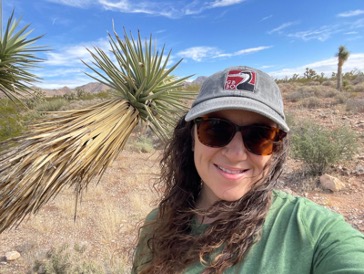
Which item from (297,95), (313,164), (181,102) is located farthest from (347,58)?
(181,102)

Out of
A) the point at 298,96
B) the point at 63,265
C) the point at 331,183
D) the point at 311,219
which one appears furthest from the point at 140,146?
the point at 311,219

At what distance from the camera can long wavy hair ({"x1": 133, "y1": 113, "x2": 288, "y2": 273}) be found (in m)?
1.18

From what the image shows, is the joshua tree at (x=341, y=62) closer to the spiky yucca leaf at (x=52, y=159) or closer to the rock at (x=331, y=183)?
the rock at (x=331, y=183)

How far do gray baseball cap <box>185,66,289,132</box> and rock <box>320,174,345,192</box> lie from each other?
17.0 ft

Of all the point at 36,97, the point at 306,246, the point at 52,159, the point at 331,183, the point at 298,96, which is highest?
the point at 36,97

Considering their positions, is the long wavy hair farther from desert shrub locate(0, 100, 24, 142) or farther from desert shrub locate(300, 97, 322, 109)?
desert shrub locate(300, 97, 322, 109)

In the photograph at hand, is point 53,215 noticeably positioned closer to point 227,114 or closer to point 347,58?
point 227,114

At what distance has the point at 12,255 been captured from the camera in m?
4.70

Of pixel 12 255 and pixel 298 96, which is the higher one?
pixel 298 96

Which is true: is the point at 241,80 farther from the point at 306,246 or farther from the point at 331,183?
the point at 331,183

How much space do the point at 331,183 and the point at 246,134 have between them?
528cm

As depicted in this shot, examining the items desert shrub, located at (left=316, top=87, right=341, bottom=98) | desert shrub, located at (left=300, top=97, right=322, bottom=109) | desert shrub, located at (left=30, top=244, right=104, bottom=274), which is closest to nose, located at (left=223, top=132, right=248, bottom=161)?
desert shrub, located at (left=30, top=244, right=104, bottom=274)

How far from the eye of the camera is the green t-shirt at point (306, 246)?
999mm

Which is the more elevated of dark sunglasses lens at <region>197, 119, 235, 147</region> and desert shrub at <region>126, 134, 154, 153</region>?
dark sunglasses lens at <region>197, 119, 235, 147</region>
